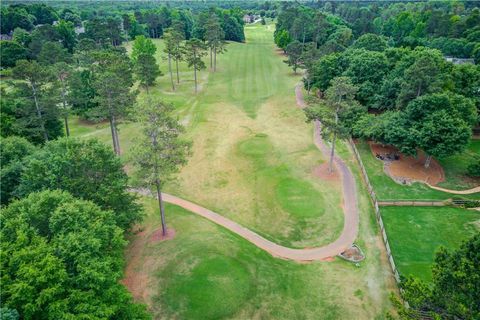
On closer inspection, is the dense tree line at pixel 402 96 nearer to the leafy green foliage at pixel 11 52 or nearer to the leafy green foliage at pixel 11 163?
the leafy green foliage at pixel 11 163

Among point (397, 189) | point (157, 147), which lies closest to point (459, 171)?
point (397, 189)

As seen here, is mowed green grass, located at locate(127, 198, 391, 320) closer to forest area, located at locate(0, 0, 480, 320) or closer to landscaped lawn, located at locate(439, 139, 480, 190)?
forest area, located at locate(0, 0, 480, 320)

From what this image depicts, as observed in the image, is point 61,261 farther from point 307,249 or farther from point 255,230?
point 307,249

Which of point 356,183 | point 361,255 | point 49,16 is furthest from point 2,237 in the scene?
point 49,16

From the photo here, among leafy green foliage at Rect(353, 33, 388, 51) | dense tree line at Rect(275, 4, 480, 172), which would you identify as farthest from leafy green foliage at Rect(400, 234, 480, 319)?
leafy green foliage at Rect(353, 33, 388, 51)

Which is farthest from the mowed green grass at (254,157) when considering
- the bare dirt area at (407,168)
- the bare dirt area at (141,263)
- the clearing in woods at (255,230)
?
the bare dirt area at (407,168)

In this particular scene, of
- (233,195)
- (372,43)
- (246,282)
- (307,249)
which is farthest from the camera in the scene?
(372,43)
